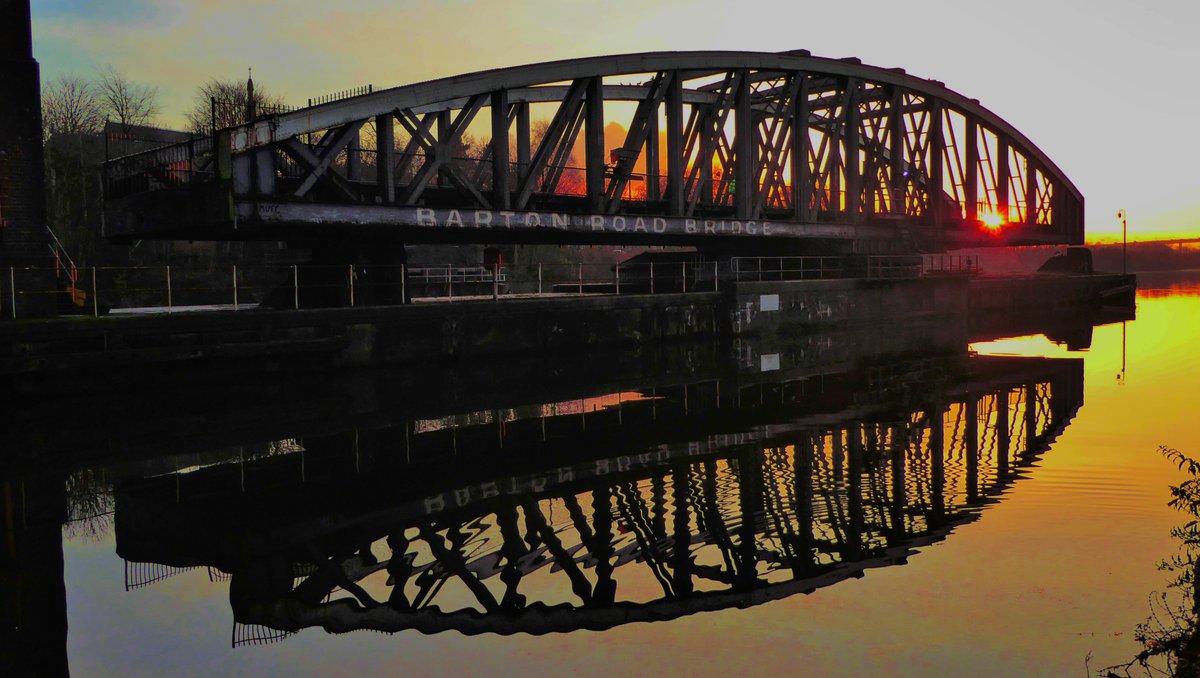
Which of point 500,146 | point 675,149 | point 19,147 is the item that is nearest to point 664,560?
point 500,146

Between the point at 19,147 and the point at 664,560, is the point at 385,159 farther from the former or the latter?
the point at 664,560

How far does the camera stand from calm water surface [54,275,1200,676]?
7.52 meters

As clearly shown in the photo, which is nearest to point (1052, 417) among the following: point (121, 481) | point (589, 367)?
point (589, 367)

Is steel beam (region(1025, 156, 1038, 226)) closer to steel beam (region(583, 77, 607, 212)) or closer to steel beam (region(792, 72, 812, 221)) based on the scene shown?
steel beam (region(792, 72, 812, 221))

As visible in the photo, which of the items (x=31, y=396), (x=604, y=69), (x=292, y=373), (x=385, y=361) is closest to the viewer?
(x=31, y=396)

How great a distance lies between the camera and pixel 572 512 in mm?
11727

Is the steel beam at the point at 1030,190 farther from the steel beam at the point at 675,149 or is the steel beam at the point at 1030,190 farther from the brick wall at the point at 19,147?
the brick wall at the point at 19,147

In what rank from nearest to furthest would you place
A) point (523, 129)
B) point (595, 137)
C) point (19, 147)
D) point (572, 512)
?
point (572, 512)
point (19, 147)
point (595, 137)
point (523, 129)

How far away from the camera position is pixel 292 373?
26484 millimetres

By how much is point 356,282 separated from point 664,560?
72.4 feet

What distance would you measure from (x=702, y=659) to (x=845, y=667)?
1.06 metres

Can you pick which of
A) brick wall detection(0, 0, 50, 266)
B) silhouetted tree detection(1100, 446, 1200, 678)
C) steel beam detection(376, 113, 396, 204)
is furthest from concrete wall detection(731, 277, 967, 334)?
silhouetted tree detection(1100, 446, 1200, 678)

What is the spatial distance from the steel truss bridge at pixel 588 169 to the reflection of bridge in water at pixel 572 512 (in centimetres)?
1141

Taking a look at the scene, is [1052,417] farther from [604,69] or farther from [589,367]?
[604,69]
